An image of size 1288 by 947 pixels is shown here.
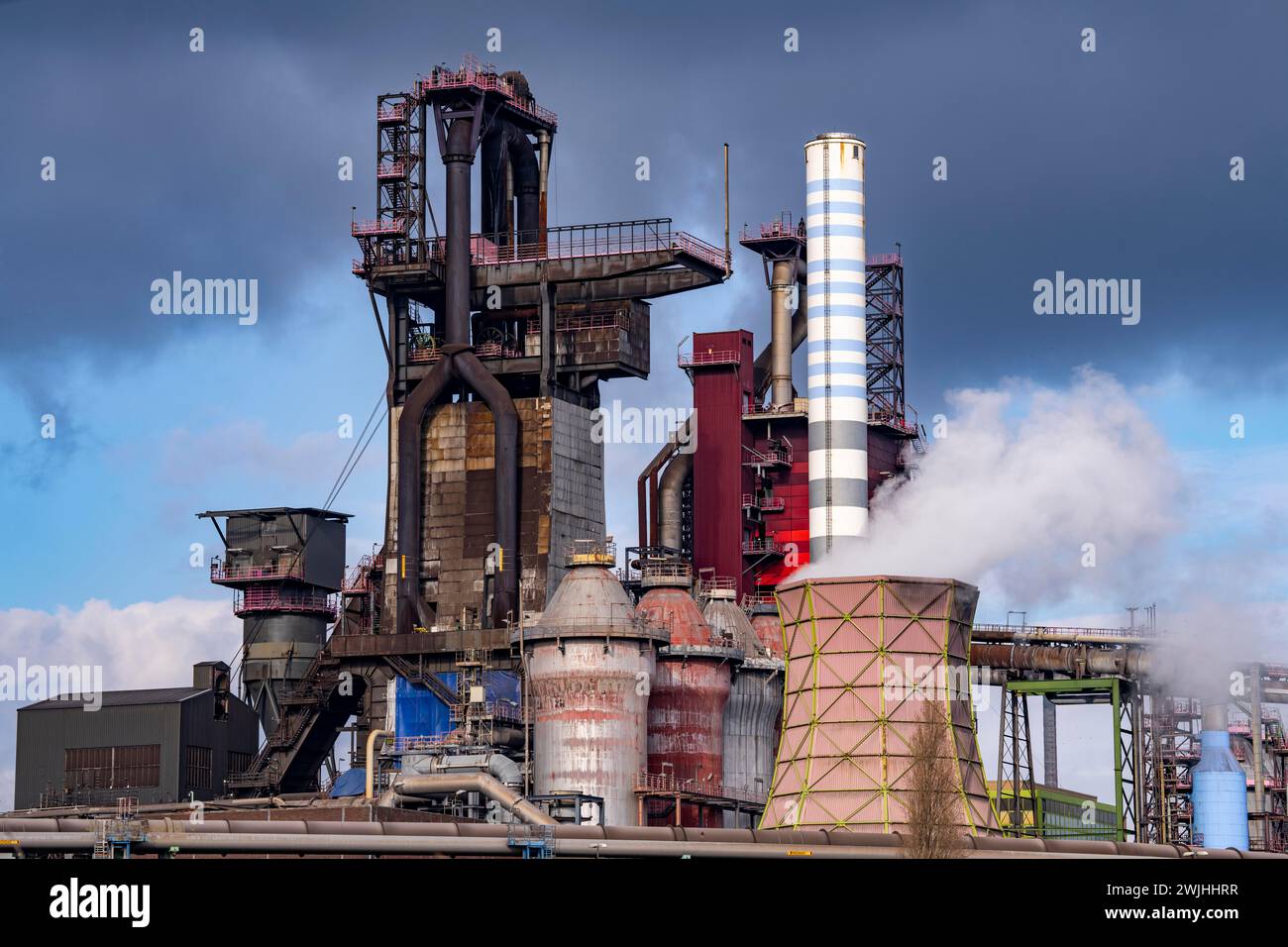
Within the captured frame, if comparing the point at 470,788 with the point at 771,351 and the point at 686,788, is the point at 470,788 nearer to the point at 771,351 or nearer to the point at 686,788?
the point at 686,788

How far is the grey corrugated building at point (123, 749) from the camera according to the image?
321 feet

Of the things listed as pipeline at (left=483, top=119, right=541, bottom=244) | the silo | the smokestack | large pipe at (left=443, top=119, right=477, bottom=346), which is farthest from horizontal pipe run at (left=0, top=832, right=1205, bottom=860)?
pipeline at (left=483, top=119, right=541, bottom=244)

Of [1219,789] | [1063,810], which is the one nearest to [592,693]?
[1219,789]

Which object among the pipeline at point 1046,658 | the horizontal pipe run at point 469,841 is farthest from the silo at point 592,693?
the horizontal pipe run at point 469,841

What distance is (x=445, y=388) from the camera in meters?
101

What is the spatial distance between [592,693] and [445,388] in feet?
66.4

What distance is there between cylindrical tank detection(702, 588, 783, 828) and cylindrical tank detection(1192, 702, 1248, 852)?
19723 mm

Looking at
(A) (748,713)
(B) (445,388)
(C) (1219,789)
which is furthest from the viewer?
(B) (445,388)

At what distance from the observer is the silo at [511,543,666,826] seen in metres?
85.6

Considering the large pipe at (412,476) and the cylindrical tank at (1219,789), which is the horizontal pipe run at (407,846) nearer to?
the cylindrical tank at (1219,789)

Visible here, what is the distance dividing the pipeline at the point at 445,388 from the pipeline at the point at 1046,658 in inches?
828
